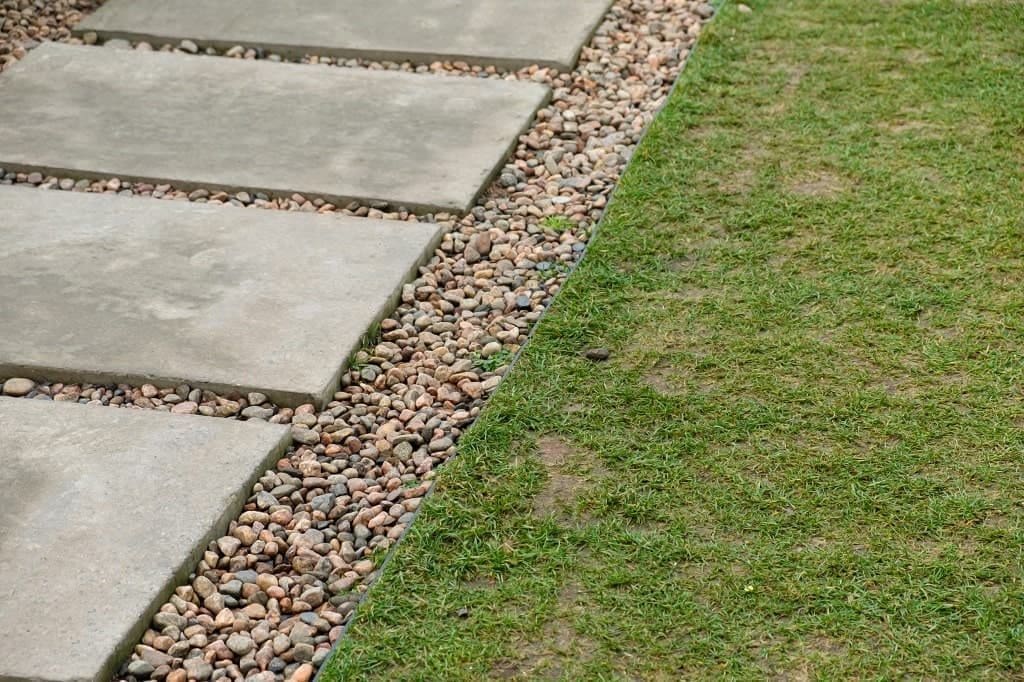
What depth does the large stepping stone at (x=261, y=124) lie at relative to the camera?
4.49 meters

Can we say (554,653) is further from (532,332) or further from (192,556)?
(532,332)

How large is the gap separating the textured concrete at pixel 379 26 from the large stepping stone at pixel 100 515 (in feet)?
8.22

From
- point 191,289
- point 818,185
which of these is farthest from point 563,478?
point 818,185

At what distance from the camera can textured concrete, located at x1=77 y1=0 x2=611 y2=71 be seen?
214 inches

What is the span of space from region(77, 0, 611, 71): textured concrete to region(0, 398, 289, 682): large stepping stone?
2505 mm

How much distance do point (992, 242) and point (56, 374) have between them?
268 cm

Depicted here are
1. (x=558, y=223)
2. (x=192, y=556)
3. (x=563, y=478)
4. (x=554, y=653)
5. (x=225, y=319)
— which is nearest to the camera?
(x=554, y=653)

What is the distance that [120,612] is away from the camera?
2.73 m

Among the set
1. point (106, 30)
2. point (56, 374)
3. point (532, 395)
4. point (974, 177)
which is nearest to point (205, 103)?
point (106, 30)

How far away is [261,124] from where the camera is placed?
484 cm

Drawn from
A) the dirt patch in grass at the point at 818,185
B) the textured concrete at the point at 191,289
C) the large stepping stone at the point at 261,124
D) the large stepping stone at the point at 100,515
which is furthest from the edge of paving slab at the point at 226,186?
the large stepping stone at the point at 100,515

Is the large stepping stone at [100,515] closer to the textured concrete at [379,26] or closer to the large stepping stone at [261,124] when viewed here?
the large stepping stone at [261,124]

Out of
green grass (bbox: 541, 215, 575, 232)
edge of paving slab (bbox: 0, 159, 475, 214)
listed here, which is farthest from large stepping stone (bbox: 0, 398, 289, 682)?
green grass (bbox: 541, 215, 575, 232)

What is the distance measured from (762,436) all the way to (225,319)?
1461 millimetres
